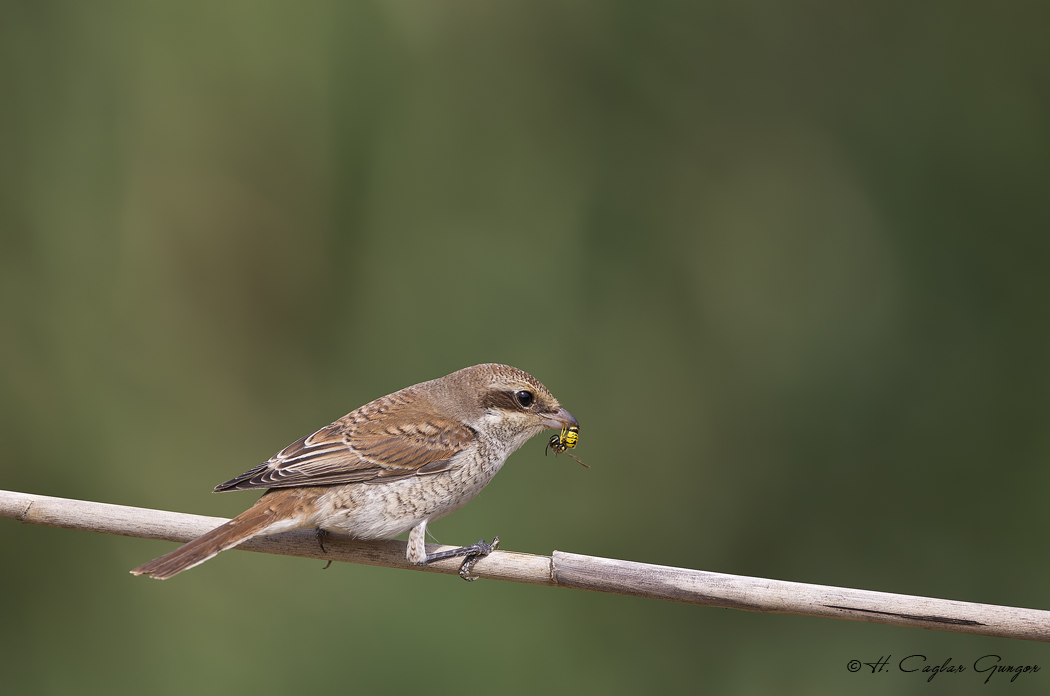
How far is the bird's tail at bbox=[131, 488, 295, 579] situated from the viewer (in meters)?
1.37

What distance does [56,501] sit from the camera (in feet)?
5.33

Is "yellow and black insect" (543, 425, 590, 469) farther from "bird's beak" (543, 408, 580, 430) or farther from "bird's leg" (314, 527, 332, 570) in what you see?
"bird's leg" (314, 527, 332, 570)

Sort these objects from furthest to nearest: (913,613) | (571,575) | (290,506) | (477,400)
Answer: (477,400), (290,506), (571,575), (913,613)

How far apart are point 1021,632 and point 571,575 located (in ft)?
2.76

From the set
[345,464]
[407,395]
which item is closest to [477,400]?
[407,395]

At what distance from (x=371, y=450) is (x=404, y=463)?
86 mm

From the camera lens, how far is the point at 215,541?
148 centimetres

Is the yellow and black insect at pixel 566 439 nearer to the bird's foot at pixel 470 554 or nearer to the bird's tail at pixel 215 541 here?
the bird's foot at pixel 470 554

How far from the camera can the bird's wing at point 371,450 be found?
172 centimetres

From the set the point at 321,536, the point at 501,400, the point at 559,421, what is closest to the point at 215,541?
the point at 321,536

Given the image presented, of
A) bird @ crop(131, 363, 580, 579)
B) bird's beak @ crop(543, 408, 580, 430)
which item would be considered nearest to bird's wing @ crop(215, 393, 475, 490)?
bird @ crop(131, 363, 580, 579)

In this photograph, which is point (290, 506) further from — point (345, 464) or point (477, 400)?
point (477, 400)

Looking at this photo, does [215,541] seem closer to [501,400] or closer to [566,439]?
[501,400]

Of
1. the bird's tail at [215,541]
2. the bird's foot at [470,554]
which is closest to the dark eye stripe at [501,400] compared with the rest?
the bird's foot at [470,554]
